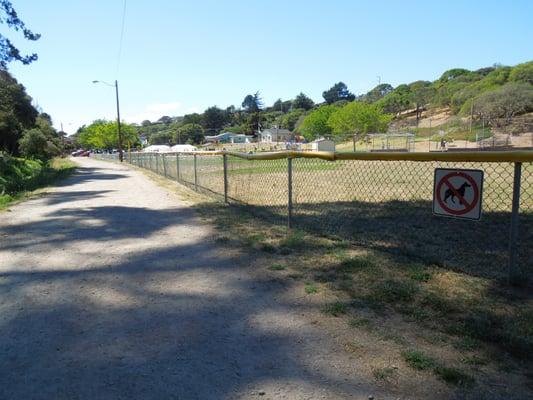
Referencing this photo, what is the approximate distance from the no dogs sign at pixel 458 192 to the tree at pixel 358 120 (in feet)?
286

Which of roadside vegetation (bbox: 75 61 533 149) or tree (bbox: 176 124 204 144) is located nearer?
roadside vegetation (bbox: 75 61 533 149)

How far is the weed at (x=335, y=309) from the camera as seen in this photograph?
3524mm

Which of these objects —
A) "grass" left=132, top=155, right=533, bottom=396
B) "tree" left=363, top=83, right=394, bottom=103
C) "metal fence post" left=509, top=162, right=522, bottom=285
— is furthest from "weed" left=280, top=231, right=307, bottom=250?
"tree" left=363, top=83, right=394, bottom=103

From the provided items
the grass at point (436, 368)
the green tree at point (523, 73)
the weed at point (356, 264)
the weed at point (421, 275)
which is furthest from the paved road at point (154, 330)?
the green tree at point (523, 73)

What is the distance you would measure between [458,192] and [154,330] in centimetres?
301

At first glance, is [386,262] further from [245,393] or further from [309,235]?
[245,393]

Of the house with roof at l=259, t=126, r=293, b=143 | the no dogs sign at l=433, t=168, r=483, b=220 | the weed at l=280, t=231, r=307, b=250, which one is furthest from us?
the house with roof at l=259, t=126, r=293, b=143

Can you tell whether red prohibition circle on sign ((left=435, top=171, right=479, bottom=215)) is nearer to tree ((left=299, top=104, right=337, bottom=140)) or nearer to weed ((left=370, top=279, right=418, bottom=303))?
weed ((left=370, top=279, right=418, bottom=303))

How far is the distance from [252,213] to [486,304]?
17.2 feet

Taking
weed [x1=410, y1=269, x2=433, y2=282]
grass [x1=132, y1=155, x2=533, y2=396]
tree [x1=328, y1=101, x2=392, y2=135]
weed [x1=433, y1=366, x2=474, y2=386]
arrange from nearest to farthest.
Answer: weed [x1=433, y1=366, x2=474, y2=386]
grass [x1=132, y1=155, x2=533, y2=396]
weed [x1=410, y1=269, x2=433, y2=282]
tree [x1=328, y1=101, x2=392, y2=135]

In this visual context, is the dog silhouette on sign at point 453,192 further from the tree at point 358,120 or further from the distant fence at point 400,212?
the tree at point 358,120

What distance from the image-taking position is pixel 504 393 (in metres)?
2.41

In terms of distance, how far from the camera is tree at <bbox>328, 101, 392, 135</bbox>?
290 feet

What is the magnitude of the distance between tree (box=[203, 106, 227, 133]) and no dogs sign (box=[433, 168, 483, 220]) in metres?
186
